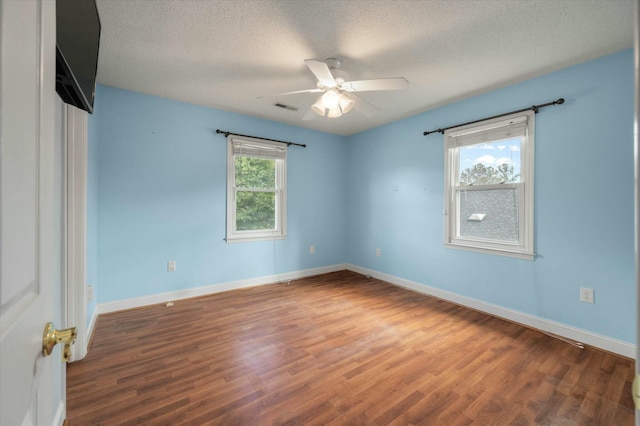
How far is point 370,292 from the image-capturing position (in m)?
3.63

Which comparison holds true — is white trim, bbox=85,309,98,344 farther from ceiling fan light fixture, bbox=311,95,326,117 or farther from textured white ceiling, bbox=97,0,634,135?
ceiling fan light fixture, bbox=311,95,326,117

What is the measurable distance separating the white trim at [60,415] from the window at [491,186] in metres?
3.57

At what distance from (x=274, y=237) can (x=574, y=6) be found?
371cm

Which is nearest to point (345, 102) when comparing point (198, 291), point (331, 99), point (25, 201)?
point (331, 99)

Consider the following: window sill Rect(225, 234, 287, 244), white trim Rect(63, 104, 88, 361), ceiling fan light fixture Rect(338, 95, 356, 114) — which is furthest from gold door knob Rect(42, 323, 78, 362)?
window sill Rect(225, 234, 287, 244)

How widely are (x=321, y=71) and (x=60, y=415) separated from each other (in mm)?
2574

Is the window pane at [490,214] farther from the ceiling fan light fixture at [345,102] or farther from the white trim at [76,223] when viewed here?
the white trim at [76,223]

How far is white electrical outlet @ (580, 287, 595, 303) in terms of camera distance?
7.57 feet

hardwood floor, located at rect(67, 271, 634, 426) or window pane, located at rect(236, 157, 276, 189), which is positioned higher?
window pane, located at rect(236, 157, 276, 189)

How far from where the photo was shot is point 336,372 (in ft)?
6.25

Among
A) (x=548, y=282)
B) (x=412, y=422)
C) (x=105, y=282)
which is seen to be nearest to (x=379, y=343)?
(x=412, y=422)

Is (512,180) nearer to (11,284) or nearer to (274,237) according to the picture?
(274,237)

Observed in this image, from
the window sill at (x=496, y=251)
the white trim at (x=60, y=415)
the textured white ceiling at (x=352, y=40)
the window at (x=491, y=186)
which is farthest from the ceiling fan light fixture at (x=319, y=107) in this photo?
the white trim at (x=60, y=415)

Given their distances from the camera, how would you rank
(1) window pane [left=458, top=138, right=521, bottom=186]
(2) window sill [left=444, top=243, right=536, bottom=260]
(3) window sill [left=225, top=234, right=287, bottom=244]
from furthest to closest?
1. (3) window sill [left=225, top=234, right=287, bottom=244]
2. (1) window pane [left=458, top=138, right=521, bottom=186]
3. (2) window sill [left=444, top=243, right=536, bottom=260]
